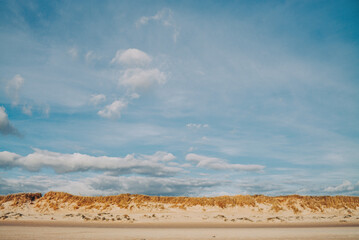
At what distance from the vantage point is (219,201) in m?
39.0

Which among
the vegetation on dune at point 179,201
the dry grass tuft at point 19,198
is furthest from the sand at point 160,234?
the dry grass tuft at point 19,198

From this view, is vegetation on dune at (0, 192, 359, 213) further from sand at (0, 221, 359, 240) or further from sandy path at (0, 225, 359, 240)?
sandy path at (0, 225, 359, 240)

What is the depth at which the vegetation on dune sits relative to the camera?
37906 mm

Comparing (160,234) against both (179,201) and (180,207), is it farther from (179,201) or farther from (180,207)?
(179,201)

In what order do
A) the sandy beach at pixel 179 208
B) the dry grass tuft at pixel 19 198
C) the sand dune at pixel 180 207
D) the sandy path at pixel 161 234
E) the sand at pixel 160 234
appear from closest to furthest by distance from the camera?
the sandy path at pixel 161 234 < the sand at pixel 160 234 < the sandy beach at pixel 179 208 < the sand dune at pixel 180 207 < the dry grass tuft at pixel 19 198

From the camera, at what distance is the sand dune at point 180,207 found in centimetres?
3379

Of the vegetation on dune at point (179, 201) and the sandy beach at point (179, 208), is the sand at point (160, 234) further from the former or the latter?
the vegetation on dune at point (179, 201)

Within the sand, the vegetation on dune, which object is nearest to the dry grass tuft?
the vegetation on dune

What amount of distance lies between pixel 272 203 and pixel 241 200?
4607 millimetres

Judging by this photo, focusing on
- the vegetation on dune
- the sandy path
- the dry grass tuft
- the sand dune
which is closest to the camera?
the sandy path

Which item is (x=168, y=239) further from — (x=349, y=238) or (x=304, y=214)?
(x=304, y=214)

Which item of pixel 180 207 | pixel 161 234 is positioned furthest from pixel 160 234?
pixel 180 207

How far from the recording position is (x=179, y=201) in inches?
1544

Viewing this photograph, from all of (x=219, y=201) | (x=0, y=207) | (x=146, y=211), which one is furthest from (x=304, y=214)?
(x=0, y=207)
